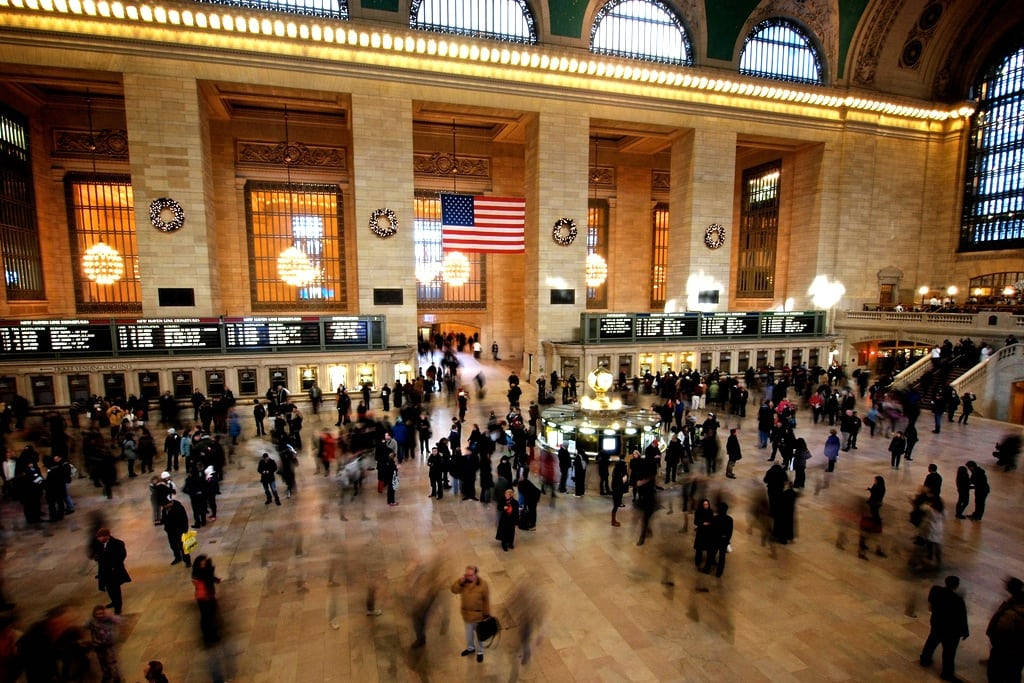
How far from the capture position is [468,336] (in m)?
30.0

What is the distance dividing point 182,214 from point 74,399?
6.17 metres

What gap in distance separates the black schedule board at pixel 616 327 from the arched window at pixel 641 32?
1009 centimetres

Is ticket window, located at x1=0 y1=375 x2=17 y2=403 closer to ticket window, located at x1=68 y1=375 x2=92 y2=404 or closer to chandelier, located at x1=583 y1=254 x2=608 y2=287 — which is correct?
ticket window, located at x1=68 y1=375 x2=92 y2=404

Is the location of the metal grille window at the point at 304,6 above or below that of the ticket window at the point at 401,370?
above

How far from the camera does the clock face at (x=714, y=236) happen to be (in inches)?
842

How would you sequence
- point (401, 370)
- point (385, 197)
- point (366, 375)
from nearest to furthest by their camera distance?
point (366, 375) < point (401, 370) < point (385, 197)

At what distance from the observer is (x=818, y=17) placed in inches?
859

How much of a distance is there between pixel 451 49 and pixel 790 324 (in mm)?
17323

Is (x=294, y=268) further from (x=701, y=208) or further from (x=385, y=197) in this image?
(x=701, y=208)

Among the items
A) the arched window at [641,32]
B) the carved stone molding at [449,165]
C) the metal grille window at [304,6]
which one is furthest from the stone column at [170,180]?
the arched window at [641,32]

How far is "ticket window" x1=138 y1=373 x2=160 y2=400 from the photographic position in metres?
14.7

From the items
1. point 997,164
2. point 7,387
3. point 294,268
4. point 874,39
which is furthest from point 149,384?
point 997,164

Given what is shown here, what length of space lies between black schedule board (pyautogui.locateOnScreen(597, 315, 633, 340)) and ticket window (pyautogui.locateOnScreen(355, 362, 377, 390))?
810cm

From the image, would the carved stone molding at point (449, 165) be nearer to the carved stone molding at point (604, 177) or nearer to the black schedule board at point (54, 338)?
the carved stone molding at point (604, 177)
